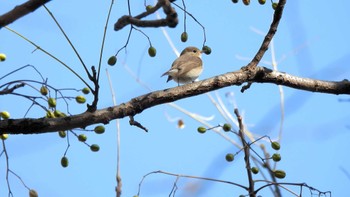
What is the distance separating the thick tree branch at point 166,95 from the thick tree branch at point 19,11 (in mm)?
1040

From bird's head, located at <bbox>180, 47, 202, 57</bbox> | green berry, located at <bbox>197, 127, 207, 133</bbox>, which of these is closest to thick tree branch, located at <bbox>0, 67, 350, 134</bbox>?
Answer: green berry, located at <bbox>197, 127, 207, 133</bbox>

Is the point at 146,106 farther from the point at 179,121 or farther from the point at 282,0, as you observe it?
the point at 179,121

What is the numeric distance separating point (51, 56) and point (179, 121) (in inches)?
165

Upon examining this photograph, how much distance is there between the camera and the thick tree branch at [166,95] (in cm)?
298

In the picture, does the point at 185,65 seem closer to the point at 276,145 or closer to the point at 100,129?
the point at 276,145

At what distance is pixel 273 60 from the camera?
5543 mm

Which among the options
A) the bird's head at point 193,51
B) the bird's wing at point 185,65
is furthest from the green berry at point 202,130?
the bird's head at point 193,51

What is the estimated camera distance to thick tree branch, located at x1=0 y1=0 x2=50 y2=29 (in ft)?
6.36

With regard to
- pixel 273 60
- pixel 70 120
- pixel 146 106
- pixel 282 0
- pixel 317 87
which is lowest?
pixel 70 120

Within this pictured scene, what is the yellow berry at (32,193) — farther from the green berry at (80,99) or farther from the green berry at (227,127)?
the green berry at (227,127)

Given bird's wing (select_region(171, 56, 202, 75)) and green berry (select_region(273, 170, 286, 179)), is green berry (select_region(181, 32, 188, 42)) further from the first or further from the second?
bird's wing (select_region(171, 56, 202, 75))

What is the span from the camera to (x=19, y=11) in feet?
6.55

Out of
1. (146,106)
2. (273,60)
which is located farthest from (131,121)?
(273,60)

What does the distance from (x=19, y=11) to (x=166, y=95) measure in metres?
1.32
